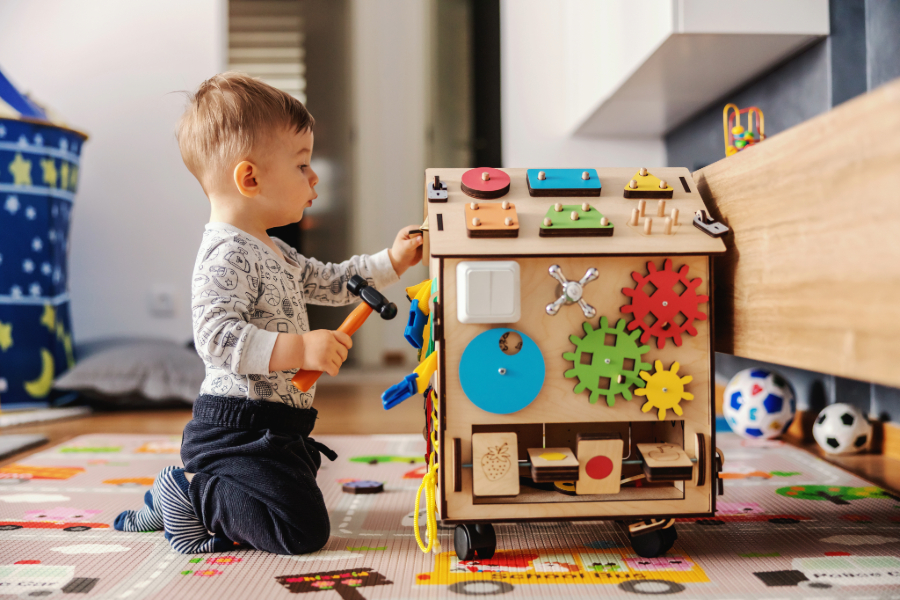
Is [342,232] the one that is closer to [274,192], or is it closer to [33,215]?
[33,215]

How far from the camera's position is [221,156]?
889mm

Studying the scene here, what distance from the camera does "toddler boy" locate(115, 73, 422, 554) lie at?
809 millimetres

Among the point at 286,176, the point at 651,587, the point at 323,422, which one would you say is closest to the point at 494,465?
the point at 651,587

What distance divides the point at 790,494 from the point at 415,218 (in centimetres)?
173

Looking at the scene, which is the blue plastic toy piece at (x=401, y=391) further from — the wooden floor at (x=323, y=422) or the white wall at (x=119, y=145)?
the white wall at (x=119, y=145)

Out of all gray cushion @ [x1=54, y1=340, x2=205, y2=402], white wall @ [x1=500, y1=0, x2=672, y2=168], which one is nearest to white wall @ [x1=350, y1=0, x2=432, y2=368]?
white wall @ [x1=500, y1=0, x2=672, y2=168]

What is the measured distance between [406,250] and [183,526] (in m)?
0.47

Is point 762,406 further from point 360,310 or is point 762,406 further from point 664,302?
point 360,310

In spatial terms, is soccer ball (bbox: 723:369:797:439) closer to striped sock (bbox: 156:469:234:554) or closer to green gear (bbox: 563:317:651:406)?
green gear (bbox: 563:317:651:406)

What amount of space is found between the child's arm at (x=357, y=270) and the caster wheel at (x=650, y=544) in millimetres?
487

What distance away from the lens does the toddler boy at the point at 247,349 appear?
2.65 ft

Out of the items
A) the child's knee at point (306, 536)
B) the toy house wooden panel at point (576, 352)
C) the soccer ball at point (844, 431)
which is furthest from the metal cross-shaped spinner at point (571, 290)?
the soccer ball at point (844, 431)

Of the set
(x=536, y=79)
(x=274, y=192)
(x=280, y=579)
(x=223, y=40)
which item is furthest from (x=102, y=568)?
(x=223, y=40)

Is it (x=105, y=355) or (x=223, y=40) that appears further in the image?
(x=223, y=40)
